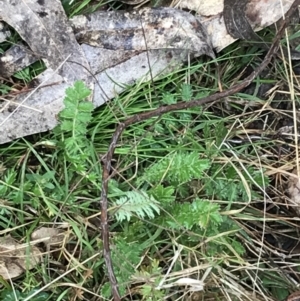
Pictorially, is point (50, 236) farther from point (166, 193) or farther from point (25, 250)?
point (166, 193)

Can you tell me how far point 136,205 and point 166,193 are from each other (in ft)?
0.30

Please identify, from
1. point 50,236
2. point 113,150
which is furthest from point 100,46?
point 50,236

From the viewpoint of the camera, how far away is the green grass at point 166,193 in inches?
72.0

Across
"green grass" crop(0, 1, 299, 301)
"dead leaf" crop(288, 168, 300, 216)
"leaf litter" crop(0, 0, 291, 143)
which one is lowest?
"dead leaf" crop(288, 168, 300, 216)

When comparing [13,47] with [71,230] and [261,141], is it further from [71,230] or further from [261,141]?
[261,141]

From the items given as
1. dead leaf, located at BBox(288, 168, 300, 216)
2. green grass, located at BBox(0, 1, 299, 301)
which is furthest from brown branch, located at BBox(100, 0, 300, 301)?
dead leaf, located at BBox(288, 168, 300, 216)

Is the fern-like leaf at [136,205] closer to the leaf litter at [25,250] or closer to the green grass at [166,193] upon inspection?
the green grass at [166,193]

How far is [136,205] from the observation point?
5.93 feet

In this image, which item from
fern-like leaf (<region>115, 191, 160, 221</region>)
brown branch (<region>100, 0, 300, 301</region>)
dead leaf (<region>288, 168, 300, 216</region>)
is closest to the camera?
brown branch (<region>100, 0, 300, 301</region>)

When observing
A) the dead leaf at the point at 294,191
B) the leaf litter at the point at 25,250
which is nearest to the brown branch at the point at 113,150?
the leaf litter at the point at 25,250

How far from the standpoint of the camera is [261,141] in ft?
6.57

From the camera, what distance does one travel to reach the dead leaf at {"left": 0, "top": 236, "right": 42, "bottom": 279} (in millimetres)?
1845

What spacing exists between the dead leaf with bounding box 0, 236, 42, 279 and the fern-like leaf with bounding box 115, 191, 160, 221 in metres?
0.28

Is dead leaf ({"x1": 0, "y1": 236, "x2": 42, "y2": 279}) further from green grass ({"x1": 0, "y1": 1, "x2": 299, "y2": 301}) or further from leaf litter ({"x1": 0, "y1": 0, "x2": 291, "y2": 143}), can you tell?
leaf litter ({"x1": 0, "y1": 0, "x2": 291, "y2": 143})
